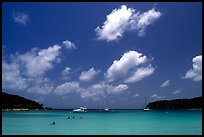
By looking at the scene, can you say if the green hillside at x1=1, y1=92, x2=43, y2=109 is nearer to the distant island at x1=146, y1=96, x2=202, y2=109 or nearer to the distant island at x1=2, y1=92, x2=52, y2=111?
the distant island at x1=2, y1=92, x2=52, y2=111

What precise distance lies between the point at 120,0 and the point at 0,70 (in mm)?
3937

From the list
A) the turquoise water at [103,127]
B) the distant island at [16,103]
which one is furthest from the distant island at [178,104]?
Result: the turquoise water at [103,127]

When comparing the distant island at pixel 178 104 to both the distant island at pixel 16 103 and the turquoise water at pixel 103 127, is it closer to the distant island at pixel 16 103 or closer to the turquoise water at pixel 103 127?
the distant island at pixel 16 103

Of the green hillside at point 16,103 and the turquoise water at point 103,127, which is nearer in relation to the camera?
the turquoise water at point 103,127

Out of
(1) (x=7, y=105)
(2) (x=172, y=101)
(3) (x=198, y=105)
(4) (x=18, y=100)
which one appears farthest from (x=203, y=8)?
(2) (x=172, y=101)

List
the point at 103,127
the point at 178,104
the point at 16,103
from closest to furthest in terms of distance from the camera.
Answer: the point at 103,127
the point at 16,103
the point at 178,104

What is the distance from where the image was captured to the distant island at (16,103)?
8046cm

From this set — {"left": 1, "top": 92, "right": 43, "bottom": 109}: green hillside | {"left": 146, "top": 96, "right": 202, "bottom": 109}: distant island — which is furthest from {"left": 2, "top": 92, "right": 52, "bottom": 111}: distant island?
{"left": 146, "top": 96, "right": 202, "bottom": 109}: distant island

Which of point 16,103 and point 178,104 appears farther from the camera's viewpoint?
point 178,104

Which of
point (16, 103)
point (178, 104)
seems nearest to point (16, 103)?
point (16, 103)

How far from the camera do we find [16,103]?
86500 mm

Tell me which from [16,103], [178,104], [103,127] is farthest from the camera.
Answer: [178,104]

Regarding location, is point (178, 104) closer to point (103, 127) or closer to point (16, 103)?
point (16, 103)

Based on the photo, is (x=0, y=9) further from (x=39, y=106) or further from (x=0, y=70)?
(x=39, y=106)
